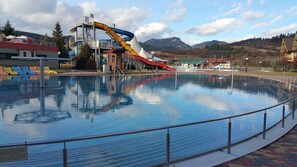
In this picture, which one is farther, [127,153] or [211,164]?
[127,153]

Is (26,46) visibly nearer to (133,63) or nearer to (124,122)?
(133,63)

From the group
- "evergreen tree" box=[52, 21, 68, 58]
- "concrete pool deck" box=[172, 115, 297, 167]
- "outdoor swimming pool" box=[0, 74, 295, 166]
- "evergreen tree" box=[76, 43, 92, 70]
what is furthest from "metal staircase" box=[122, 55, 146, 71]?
"concrete pool deck" box=[172, 115, 297, 167]

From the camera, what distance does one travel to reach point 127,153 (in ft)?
17.1

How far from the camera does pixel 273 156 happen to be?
15.4 ft

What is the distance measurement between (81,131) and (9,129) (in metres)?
2.11

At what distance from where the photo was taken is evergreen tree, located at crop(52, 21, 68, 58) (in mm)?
47281

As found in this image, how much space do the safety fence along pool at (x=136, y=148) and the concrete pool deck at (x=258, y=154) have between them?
0.59 feet

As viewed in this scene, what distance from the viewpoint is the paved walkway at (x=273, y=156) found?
430 cm

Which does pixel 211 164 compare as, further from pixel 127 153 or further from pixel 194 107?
pixel 194 107

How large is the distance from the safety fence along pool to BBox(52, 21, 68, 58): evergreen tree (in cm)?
4307

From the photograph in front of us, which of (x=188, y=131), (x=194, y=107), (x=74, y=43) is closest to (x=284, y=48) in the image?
(x=74, y=43)

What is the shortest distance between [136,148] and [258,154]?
8.27 ft

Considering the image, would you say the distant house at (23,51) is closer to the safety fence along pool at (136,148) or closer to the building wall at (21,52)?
the building wall at (21,52)

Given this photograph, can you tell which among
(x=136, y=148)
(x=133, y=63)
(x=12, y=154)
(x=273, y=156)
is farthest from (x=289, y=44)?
(x=12, y=154)
